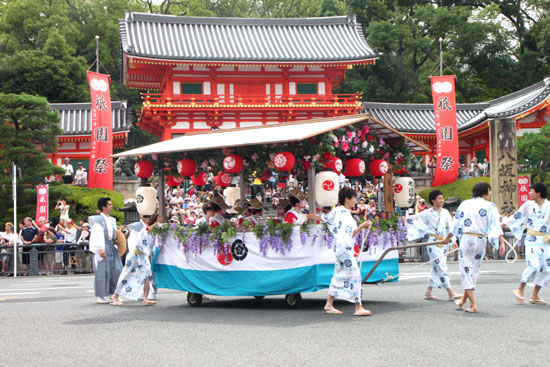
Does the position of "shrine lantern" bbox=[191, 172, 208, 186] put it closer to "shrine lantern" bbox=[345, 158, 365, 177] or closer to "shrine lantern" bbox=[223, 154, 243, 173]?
"shrine lantern" bbox=[223, 154, 243, 173]

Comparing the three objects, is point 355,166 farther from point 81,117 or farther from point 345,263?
point 81,117

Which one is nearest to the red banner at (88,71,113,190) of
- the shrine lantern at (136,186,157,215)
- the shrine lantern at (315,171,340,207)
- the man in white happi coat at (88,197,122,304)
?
the shrine lantern at (136,186,157,215)

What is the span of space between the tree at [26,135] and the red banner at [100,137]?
3042 millimetres

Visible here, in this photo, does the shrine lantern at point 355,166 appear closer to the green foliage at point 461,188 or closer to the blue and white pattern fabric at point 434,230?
the blue and white pattern fabric at point 434,230

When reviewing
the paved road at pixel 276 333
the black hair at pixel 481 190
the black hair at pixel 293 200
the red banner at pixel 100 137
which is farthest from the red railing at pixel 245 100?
the black hair at pixel 481 190

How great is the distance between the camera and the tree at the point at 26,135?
70.5 ft

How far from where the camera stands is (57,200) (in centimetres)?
2275

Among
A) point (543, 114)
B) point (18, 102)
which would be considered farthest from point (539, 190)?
point (543, 114)

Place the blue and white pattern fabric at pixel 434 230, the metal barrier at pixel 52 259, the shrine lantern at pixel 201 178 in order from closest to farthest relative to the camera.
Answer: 1. the blue and white pattern fabric at pixel 434 230
2. the shrine lantern at pixel 201 178
3. the metal barrier at pixel 52 259

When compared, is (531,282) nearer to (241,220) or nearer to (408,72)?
(241,220)

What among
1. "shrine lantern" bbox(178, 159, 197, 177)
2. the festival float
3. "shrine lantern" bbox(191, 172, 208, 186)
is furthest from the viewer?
"shrine lantern" bbox(191, 172, 208, 186)

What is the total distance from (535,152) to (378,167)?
50.6 feet

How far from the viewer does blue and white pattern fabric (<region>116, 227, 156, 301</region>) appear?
34.7ft

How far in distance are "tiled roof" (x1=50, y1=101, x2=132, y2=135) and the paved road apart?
2055 cm
